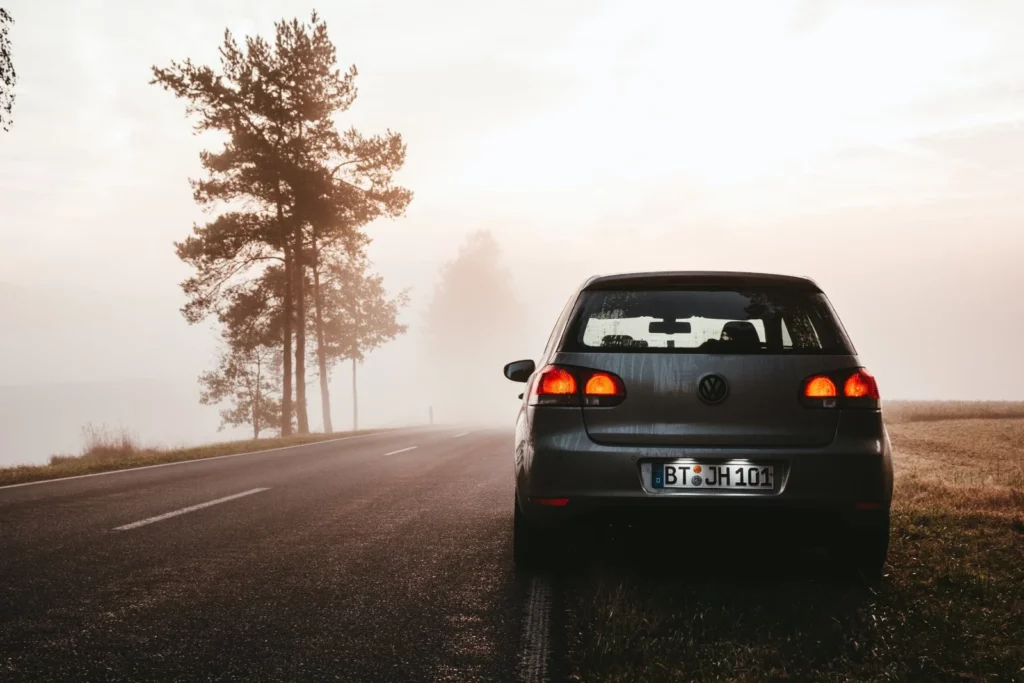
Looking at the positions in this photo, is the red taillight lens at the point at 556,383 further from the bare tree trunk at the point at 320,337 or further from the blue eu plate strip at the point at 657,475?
the bare tree trunk at the point at 320,337

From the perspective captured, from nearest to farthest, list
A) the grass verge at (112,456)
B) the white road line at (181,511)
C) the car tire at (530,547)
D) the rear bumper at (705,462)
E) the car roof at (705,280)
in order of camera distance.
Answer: the rear bumper at (705,462), the car roof at (705,280), the car tire at (530,547), the white road line at (181,511), the grass verge at (112,456)

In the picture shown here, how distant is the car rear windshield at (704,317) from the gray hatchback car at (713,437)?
0.02 metres

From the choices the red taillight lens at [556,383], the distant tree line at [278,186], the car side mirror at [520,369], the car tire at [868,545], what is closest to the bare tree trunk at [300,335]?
the distant tree line at [278,186]

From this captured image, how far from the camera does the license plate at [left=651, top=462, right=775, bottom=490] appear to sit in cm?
375

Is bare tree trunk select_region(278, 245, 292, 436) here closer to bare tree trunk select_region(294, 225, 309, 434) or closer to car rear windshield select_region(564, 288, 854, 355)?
bare tree trunk select_region(294, 225, 309, 434)

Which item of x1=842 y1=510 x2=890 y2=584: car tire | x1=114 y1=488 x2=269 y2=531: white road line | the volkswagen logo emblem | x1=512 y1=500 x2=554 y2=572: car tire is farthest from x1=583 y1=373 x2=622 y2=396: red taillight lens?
x1=114 y1=488 x2=269 y2=531: white road line

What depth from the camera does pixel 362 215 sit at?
88.6 feet

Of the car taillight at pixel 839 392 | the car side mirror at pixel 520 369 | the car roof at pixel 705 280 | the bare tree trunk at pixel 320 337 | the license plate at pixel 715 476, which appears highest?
the bare tree trunk at pixel 320 337

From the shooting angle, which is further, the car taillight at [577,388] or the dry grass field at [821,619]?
the car taillight at [577,388]

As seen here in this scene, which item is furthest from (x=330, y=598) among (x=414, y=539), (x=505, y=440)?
(x=505, y=440)

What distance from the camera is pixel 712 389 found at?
12.5 ft

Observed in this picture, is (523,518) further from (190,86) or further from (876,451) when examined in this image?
(190,86)

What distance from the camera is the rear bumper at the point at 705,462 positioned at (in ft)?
12.2

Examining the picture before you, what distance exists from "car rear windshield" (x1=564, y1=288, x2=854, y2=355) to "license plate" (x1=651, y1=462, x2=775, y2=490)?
60 cm
